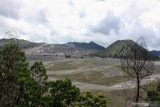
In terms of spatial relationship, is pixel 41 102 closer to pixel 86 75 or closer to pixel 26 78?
pixel 26 78

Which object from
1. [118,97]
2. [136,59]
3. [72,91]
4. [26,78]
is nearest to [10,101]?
[26,78]

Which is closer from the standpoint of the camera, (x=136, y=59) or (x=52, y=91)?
(x=136, y=59)

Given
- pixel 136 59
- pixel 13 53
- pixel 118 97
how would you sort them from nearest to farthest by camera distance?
pixel 13 53 < pixel 136 59 < pixel 118 97

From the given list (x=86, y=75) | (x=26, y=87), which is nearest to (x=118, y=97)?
(x=26, y=87)

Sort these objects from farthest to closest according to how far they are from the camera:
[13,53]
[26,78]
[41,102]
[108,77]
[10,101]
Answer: [108,77] < [41,102] < [26,78] < [10,101] < [13,53]

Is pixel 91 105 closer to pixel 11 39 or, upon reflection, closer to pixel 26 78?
pixel 26 78

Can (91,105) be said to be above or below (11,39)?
below

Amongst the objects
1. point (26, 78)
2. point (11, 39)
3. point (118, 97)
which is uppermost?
point (11, 39)

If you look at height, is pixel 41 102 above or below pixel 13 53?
below

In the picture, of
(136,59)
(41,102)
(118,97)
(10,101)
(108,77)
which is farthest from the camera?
(108,77)
